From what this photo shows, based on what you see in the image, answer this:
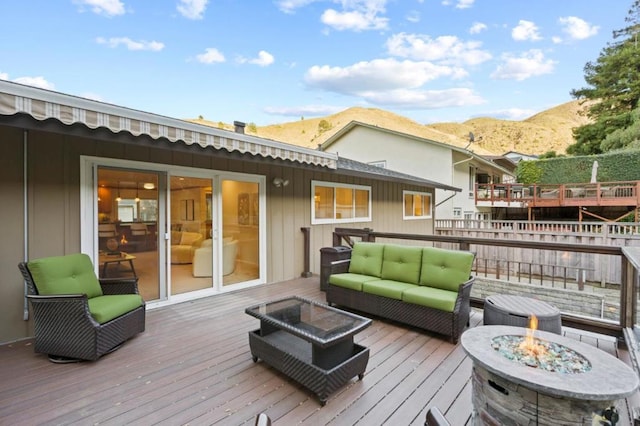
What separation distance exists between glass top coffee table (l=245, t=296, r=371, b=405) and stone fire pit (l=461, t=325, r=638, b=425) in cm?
93

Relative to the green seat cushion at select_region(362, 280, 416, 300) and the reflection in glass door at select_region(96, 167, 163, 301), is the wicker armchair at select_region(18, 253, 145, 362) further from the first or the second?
the green seat cushion at select_region(362, 280, 416, 300)

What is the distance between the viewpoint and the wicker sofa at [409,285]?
3346 millimetres

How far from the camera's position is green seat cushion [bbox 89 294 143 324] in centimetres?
288

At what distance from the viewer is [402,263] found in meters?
4.14

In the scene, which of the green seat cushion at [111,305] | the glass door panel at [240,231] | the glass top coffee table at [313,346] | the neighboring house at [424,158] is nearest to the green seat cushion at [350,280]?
the glass top coffee table at [313,346]

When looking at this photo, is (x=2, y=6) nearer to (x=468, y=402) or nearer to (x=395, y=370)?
(x=395, y=370)

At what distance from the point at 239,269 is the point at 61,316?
9.60 ft

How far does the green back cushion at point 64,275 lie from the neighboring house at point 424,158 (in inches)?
477

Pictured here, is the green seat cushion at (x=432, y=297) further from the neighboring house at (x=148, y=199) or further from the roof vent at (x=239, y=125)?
the roof vent at (x=239, y=125)

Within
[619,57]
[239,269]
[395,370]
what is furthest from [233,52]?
[619,57]

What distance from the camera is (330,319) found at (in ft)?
9.03

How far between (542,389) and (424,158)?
14058 millimetres

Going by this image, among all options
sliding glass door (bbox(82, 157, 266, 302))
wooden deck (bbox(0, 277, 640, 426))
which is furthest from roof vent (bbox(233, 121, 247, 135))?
wooden deck (bbox(0, 277, 640, 426))

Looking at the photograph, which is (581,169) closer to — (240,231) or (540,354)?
(240,231)
